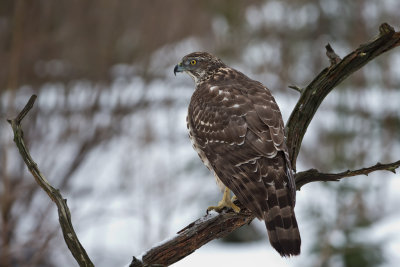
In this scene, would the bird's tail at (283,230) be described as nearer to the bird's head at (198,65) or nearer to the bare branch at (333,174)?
the bare branch at (333,174)

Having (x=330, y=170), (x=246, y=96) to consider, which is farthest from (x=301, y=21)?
(x=246, y=96)

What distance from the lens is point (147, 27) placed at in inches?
289

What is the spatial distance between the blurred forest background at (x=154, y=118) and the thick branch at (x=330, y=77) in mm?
3190

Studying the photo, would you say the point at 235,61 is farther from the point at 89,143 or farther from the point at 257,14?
the point at 89,143

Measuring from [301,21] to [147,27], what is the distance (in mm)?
3869

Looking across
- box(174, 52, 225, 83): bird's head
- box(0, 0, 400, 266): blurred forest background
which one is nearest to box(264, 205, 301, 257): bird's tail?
box(174, 52, 225, 83): bird's head

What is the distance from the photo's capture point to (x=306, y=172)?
3.01 meters

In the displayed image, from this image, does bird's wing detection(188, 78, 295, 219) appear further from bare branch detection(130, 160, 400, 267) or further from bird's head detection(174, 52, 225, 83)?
bird's head detection(174, 52, 225, 83)

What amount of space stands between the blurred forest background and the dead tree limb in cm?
317

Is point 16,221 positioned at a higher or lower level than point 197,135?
higher

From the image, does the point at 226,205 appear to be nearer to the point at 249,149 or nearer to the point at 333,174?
the point at 249,149

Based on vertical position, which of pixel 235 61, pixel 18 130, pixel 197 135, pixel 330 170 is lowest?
pixel 18 130

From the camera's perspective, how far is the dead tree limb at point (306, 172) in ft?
8.90

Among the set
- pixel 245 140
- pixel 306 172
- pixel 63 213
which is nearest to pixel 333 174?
pixel 306 172
